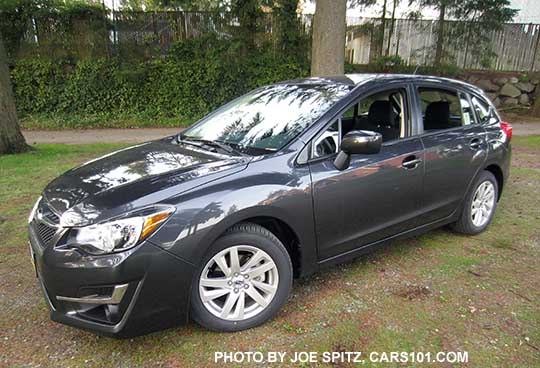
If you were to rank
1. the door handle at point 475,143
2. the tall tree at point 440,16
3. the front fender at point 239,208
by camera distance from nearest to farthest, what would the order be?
the front fender at point 239,208
the door handle at point 475,143
the tall tree at point 440,16

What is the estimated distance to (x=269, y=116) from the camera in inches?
128

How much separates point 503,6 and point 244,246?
1516cm

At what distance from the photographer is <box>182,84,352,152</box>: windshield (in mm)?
2926

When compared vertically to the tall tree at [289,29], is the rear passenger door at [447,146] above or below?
below

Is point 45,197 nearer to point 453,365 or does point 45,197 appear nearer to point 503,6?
point 453,365

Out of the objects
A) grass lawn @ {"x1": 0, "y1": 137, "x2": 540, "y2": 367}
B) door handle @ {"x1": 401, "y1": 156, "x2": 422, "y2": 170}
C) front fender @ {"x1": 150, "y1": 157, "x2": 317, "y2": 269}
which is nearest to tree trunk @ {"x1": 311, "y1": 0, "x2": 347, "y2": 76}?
grass lawn @ {"x1": 0, "y1": 137, "x2": 540, "y2": 367}

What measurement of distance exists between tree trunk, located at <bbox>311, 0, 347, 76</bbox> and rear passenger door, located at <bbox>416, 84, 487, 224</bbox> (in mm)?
4678

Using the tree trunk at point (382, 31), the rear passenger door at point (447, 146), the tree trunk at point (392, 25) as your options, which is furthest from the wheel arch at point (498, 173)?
the tree trunk at point (392, 25)

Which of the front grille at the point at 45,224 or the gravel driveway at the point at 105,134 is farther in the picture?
the gravel driveway at the point at 105,134

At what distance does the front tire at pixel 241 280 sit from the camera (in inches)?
92.4

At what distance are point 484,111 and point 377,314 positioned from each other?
259 centimetres

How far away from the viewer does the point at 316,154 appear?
2766 millimetres

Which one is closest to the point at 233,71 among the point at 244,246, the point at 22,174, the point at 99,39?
the point at 99,39

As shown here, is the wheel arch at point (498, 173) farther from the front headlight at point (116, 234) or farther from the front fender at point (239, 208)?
the front headlight at point (116, 234)
